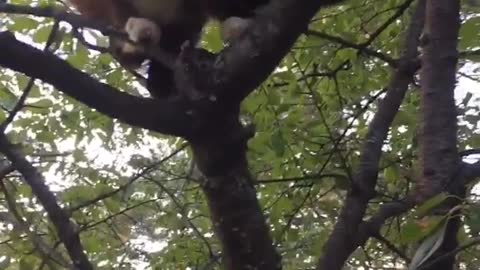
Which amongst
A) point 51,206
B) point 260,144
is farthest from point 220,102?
point 260,144

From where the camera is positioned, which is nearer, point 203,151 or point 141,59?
point 203,151

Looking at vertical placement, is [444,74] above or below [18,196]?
below

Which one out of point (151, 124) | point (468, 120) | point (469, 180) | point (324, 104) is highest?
point (324, 104)

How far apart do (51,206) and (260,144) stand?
0.89 meters

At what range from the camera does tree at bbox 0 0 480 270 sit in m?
1.68

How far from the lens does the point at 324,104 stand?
2.81 metres

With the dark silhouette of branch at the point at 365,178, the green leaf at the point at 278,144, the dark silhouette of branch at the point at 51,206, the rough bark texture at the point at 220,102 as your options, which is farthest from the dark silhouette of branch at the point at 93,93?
the green leaf at the point at 278,144

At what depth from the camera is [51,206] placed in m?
1.79

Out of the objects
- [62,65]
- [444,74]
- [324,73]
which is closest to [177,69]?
[62,65]

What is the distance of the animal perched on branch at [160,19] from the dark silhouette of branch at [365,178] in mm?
408

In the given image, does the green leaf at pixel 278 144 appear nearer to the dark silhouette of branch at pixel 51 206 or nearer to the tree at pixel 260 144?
the tree at pixel 260 144

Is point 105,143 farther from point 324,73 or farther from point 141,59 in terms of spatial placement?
point 324,73

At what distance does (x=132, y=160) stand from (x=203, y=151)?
1.01 m

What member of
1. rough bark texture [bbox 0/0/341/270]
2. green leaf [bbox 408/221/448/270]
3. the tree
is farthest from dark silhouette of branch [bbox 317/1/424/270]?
green leaf [bbox 408/221/448/270]
